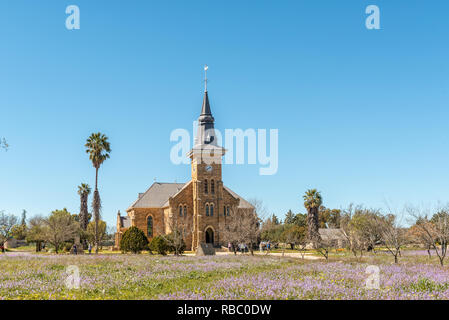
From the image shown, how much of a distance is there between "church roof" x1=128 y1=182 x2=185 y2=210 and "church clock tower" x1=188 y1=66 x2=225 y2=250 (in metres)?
6.99

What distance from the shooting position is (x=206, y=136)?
205 ft

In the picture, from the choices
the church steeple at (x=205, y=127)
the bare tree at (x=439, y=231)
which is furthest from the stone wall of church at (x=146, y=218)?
the bare tree at (x=439, y=231)

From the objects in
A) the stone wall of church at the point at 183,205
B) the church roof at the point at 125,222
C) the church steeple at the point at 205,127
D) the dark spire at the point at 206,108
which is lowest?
the church roof at the point at 125,222

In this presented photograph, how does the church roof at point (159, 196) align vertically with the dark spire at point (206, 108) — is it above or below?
below

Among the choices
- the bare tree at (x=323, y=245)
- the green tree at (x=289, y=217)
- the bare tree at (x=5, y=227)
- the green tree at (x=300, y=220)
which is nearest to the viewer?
the bare tree at (x=323, y=245)

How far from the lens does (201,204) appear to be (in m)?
59.5

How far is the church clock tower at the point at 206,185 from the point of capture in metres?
59.3

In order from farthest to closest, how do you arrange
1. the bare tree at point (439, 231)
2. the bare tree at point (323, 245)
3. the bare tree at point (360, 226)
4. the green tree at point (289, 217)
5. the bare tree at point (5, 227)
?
the green tree at point (289, 217), the bare tree at point (5, 227), the bare tree at point (360, 226), the bare tree at point (323, 245), the bare tree at point (439, 231)

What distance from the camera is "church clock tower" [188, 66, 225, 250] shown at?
59.3m

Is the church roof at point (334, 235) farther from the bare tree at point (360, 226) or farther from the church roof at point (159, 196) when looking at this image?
the church roof at point (159, 196)

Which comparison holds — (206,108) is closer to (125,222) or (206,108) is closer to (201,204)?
(201,204)

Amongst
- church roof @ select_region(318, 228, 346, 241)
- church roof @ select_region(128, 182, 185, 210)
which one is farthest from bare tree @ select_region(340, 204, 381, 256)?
church roof @ select_region(128, 182, 185, 210)

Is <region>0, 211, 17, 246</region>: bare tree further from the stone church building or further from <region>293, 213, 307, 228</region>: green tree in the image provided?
<region>293, 213, 307, 228</region>: green tree
